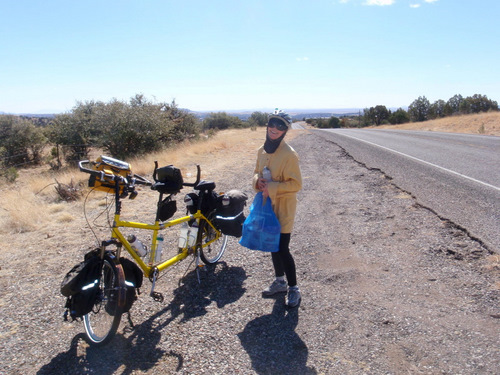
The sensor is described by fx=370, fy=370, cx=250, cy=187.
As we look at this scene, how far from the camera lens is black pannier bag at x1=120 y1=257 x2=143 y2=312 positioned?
3.01 meters

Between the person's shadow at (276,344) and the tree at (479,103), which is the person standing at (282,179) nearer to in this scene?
the person's shadow at (276,344)

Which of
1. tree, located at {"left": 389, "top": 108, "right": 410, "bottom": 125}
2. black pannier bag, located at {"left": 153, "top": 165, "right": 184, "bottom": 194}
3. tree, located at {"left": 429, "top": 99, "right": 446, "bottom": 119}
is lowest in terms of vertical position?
black pannier bag, located at {"left": 153, "top": 165, "right": 184, "bottom": 194}

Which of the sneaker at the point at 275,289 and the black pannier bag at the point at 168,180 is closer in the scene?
the black pannier bag at the point at 168,180

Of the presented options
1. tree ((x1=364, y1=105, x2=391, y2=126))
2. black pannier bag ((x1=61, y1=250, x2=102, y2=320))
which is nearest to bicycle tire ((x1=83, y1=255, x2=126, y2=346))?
black pannier bag ((x1=61, y1=250, x2=102, y2=320))

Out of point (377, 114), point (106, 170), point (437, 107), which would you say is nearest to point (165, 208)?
point (106, 170)

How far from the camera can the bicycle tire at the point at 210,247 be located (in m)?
4.32

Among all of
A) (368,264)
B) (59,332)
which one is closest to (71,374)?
(59,332)

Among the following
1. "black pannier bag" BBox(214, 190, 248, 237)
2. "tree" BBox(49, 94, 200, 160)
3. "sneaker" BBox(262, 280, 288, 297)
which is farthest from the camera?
"tree" BBox(49, 94, 200, 160)

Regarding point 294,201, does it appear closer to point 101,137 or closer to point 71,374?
point 71,374

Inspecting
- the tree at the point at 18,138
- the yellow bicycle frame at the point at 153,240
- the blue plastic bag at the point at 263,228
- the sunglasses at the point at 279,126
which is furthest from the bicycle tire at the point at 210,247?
the tree at the point at 18,138

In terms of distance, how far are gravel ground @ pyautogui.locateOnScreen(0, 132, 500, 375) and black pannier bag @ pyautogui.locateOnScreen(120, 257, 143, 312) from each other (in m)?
0.34

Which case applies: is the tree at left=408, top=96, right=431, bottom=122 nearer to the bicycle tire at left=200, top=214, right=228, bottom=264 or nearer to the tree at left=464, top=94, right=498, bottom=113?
the tree at left=464, top=94, right=498, bottom=113

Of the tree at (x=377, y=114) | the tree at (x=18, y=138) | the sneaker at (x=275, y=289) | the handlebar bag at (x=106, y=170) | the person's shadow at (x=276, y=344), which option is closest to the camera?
the person's shadow at (x=276, y=344)

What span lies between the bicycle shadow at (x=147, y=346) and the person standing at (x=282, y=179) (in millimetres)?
623
